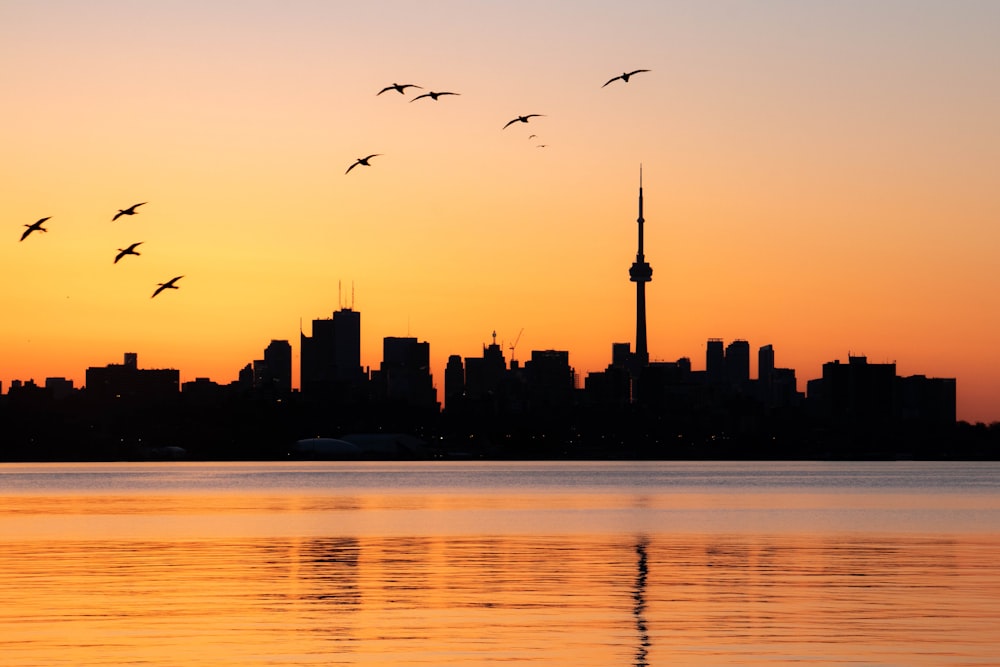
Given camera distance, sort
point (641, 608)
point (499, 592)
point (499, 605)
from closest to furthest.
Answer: point (641, 608) < point (499, 605) < point (499, 592)

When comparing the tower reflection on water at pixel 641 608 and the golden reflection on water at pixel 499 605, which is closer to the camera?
the tower reflection on water at pixel 641 608

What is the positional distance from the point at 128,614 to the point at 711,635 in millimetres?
17264

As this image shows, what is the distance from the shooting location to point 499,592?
185ft

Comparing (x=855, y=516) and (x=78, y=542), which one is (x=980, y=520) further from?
(x=78, y=542)

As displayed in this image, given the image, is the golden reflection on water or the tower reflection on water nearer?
the tower reflection on water

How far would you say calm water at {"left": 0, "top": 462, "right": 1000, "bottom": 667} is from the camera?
4119 centimetres

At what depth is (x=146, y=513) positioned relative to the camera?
431ft

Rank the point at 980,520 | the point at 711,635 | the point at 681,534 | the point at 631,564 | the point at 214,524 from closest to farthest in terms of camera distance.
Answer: the point at 711,635 < the point at 631,564 < the point at 681,534 < the point at 214,524 < the point at 980,520

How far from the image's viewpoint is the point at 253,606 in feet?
170

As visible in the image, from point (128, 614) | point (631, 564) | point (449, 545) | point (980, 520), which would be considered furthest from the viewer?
point (980, 520)

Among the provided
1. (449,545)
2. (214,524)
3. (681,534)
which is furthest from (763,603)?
(214,524)

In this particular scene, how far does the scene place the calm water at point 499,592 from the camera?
41188mm

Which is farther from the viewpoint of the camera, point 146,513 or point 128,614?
point 146,513

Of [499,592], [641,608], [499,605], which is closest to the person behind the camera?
[641,608]
